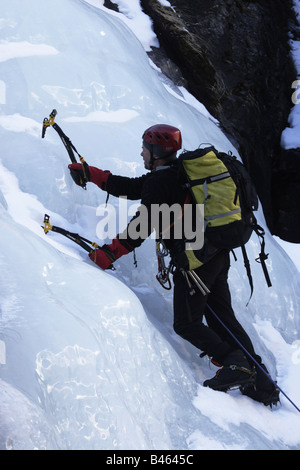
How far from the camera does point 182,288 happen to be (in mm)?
3805

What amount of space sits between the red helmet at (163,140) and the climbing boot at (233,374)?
4.76 feet

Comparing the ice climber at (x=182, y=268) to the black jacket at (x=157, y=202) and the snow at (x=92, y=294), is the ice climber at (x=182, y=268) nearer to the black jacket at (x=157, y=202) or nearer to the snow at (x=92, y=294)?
the black jacket at (x=157, y=202)

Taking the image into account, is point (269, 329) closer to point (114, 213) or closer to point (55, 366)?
point (114, 213)

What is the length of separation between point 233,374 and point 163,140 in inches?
64.4

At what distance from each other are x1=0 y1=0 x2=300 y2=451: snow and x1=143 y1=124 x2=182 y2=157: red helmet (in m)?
0.92

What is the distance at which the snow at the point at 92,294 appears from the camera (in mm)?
2756

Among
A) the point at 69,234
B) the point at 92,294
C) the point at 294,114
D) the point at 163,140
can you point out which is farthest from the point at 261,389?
the point at 294,114

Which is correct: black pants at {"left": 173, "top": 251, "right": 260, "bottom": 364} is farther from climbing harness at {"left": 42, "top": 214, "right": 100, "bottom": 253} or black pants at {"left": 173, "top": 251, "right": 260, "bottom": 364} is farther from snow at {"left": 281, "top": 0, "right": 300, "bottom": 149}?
snow at {"left": 281, "top": 0, "right": 300, "bottom": 149}

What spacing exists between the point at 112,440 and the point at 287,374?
261 centimetres

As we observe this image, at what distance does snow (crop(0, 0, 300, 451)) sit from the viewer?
9.04ft

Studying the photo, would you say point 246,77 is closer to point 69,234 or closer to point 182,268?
point 69,234

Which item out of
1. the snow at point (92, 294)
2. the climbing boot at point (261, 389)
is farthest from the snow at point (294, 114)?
the climbing boot at point (261, 389)

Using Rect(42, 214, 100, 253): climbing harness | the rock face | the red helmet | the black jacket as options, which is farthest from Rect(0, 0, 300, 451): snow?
the rock face
